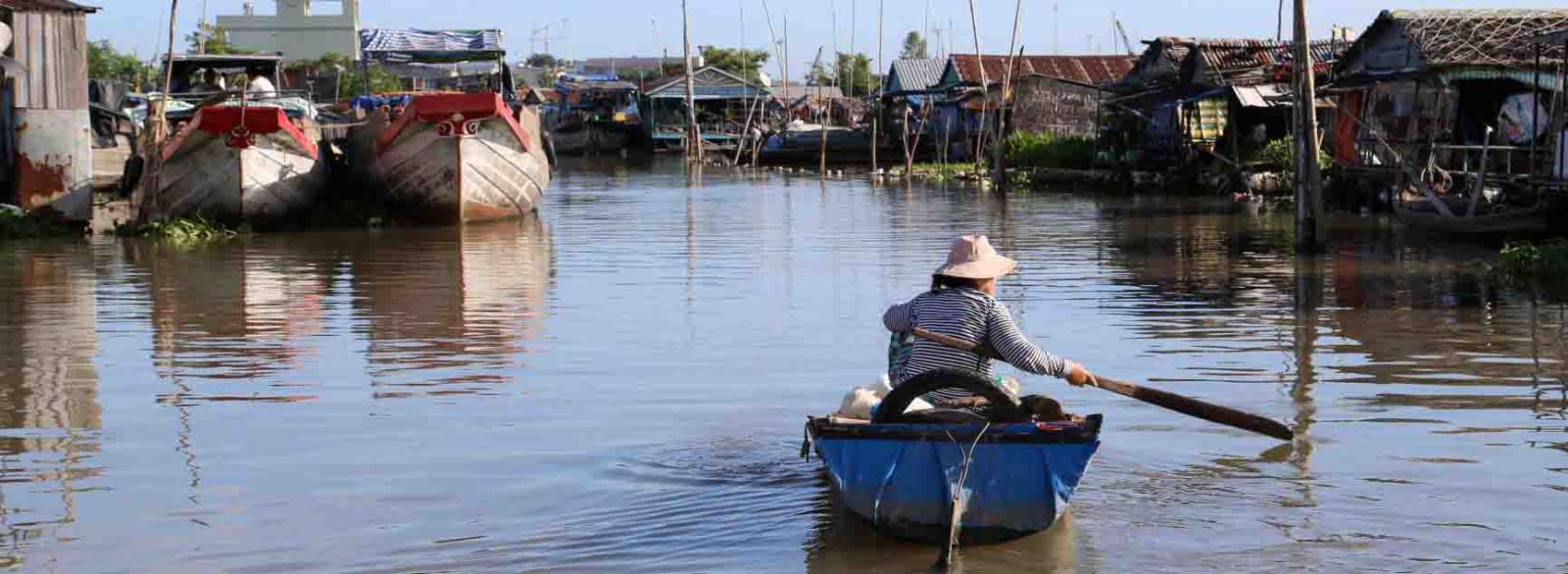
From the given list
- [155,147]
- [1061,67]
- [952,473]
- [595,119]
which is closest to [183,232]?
[155,147]

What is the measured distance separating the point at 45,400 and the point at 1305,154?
437 inches

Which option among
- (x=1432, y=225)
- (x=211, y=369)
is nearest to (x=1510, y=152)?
(x=1432, y=225)

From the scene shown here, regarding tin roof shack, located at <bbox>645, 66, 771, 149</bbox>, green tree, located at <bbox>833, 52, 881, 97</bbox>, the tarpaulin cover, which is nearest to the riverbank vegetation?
the tarpaulin cover

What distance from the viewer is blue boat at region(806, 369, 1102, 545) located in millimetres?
5883

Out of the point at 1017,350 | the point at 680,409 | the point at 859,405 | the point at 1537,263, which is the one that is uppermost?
the point at 1017,350

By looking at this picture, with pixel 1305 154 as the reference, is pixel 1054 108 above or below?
above

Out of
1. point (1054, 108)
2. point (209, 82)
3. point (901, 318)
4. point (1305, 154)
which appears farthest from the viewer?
point (1054, 108)

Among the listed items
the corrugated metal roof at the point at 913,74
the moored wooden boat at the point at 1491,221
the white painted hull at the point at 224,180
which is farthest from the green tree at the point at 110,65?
the moored wooden boat at the point at 1491,221

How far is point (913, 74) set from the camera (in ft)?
159

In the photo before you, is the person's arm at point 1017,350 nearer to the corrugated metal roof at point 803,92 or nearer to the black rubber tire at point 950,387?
the black rubber tire at point 950,387

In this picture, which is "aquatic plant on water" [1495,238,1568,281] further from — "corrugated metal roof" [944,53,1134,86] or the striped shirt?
"corrugated metal roof" [944,53,1134,86]

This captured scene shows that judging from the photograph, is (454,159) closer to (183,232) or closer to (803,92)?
(183,232)

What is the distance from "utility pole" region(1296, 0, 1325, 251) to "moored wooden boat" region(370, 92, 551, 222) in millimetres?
9797

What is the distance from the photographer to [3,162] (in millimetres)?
19797
